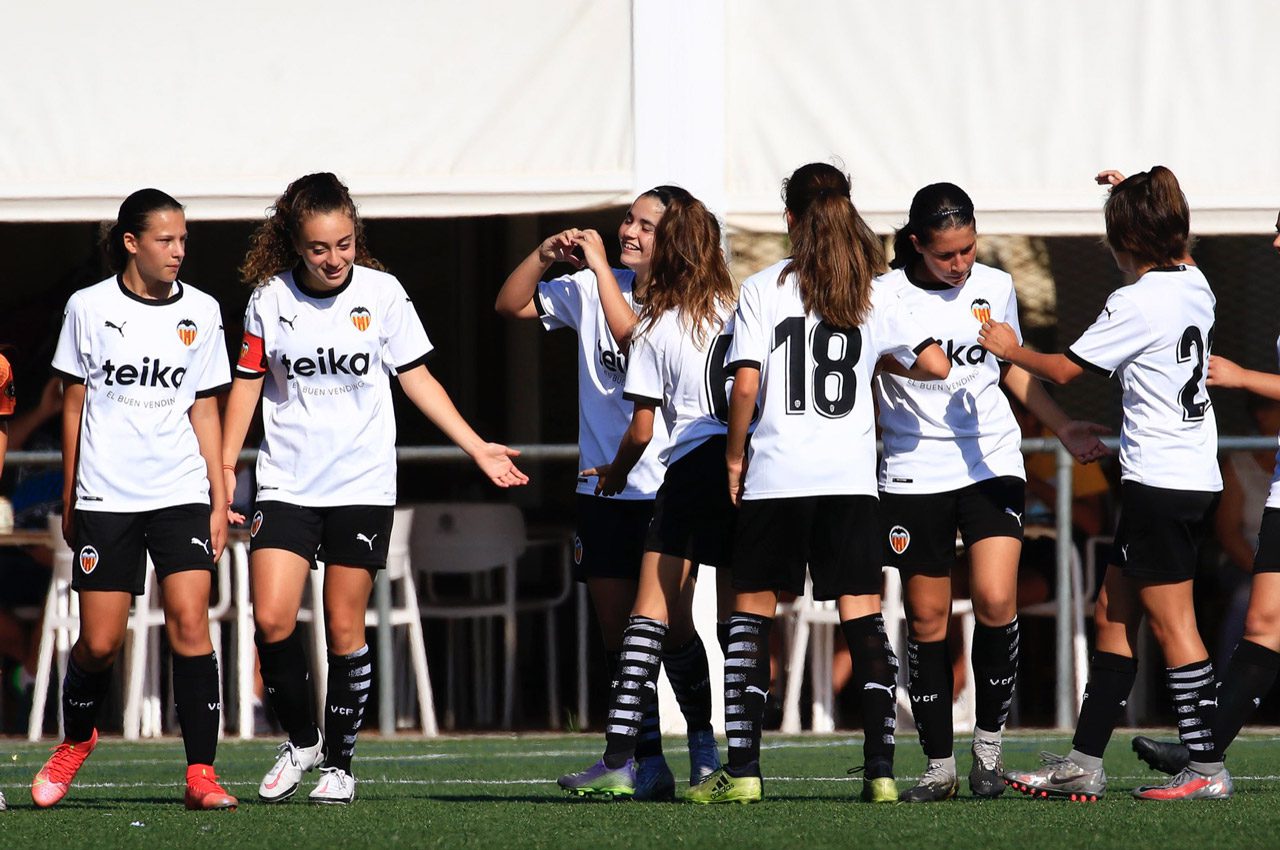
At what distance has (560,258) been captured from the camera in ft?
18.2

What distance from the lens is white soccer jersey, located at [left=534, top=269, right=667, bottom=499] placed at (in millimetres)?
5406

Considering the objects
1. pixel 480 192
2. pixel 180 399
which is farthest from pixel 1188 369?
pixel 480 192

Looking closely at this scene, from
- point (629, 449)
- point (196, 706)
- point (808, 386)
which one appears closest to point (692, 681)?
point (629, 449)

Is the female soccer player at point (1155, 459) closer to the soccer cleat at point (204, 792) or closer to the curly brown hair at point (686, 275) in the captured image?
the curly brown hair at point (686, 275)

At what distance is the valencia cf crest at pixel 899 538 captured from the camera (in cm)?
515

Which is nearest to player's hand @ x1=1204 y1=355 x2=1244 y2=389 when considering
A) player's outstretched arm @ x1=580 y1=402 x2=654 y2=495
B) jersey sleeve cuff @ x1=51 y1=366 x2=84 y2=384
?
player's outstretched arm @ x1=580 y1=402 x2=654 y2=495

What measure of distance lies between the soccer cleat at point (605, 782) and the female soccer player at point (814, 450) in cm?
39

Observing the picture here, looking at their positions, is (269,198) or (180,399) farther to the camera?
(269,198)

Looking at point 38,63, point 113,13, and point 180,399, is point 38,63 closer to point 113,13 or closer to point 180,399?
point 113,13

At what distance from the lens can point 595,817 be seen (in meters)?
4.82

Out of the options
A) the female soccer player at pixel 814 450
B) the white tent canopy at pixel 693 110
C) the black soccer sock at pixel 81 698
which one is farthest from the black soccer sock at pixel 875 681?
the white tent canopy at pixel 693 110

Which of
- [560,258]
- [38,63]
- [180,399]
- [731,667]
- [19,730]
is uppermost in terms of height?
[38,63]

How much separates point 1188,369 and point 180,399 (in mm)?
2697

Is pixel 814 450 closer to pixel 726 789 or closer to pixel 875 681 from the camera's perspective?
pixel 875 681
